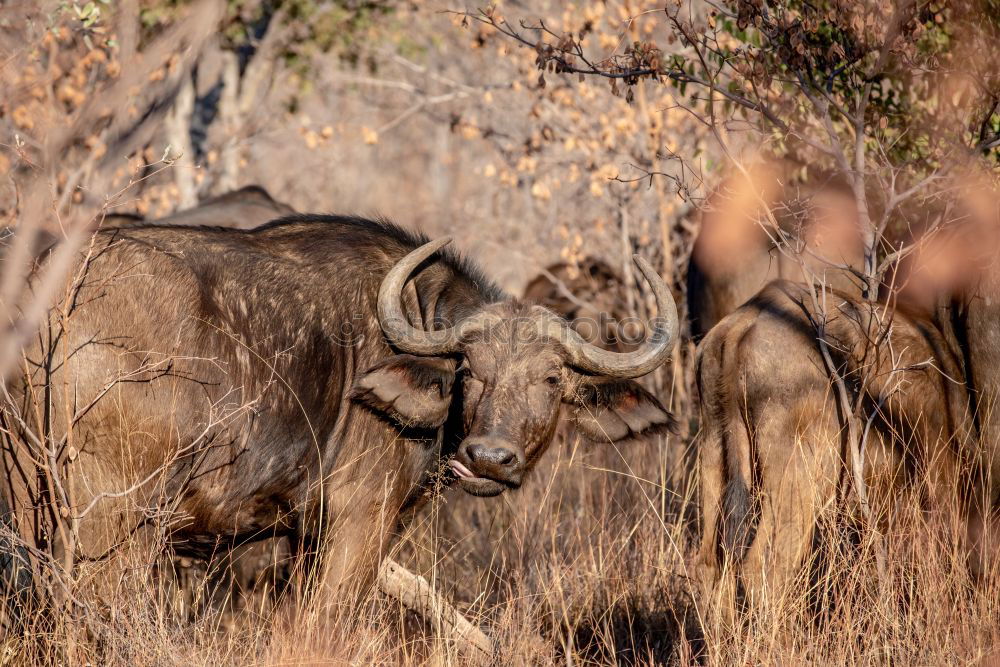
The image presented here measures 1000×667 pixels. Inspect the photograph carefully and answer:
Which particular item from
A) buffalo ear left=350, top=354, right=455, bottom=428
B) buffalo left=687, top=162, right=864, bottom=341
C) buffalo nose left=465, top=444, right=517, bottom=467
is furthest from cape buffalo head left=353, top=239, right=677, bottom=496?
buffalo left=687, top=162, right=864, bottom=341

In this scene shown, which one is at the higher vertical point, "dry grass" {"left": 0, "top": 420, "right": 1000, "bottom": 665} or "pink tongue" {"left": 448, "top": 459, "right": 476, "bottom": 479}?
"pink tongue" {"left": 448, "top": 459, "right": 476, "bottom": 479}

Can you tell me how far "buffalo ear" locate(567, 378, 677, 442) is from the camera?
4.63 m

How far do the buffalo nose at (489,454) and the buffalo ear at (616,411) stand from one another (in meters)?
0.66

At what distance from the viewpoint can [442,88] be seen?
47.9ft

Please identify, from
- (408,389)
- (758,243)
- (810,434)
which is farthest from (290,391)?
(758,243)

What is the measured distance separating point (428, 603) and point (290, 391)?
1134mm

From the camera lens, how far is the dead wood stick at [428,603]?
13.7ft

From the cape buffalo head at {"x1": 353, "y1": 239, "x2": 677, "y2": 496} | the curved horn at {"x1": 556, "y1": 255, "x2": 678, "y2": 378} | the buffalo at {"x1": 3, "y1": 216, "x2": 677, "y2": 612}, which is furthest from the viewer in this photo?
the curved horn at {"x1": 556, "y1": 255, "x2": 678, "y2": 378}

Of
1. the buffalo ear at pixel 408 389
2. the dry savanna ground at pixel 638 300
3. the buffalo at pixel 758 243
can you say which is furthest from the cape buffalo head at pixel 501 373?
the buffalo at pixel 758 243

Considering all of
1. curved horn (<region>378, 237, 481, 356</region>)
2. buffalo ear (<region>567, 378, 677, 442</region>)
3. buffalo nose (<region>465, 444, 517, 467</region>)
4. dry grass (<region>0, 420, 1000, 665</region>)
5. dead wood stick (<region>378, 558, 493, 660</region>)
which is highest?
curved horn (<region>378, 237, 481, 356</region>)

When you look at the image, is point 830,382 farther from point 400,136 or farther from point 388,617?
point 400,136

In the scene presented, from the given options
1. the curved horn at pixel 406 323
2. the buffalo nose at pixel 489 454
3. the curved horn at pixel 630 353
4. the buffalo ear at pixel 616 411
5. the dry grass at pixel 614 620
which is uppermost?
the curved horn at pixel 406 323

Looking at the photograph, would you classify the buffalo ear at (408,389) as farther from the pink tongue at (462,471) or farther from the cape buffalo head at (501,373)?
the pink tongue at (462,471)

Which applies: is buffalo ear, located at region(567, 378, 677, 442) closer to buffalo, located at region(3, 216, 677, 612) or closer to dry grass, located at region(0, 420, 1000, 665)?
buffalo, located at region(3, 216, 677, 612)
